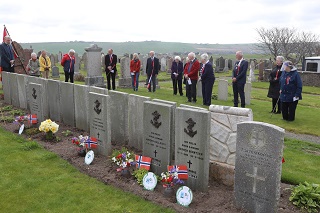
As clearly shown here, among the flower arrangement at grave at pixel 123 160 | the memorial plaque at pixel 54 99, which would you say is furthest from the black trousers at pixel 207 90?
the flower arrangement at grave at pixel 123 160

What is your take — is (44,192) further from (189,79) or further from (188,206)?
(189,79)

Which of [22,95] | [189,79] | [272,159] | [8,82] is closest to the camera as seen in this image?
[272,159]

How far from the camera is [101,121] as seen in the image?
7.12 metres

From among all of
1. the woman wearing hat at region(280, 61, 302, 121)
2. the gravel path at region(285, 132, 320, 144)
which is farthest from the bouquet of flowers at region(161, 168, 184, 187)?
the woman wearing hat at region(280, 61, 302, 121)

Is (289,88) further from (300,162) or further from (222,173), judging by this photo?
(222,173)

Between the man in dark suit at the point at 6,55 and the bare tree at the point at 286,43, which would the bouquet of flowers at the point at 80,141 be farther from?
the bare tree at the point at 286,43

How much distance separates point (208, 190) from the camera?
221 inches

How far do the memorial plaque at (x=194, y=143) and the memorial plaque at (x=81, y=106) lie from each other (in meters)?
3.73

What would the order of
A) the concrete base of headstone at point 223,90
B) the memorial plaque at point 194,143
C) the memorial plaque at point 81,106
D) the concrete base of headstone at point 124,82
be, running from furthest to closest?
the concrete base of headstone at point 124,82 → the concrete base of headstone at point 223,90 → the memorial plaque at point 81,106 → the memorial plaque at point 194,143

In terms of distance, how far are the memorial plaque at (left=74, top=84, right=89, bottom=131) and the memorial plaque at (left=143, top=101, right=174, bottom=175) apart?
2.88 meters

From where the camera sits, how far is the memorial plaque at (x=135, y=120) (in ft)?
23.8

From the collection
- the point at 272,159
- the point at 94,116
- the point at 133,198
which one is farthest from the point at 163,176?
the point at 94,116

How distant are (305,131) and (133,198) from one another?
21.5ft

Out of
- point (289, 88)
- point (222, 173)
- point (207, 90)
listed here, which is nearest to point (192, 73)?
point (207, 90)
